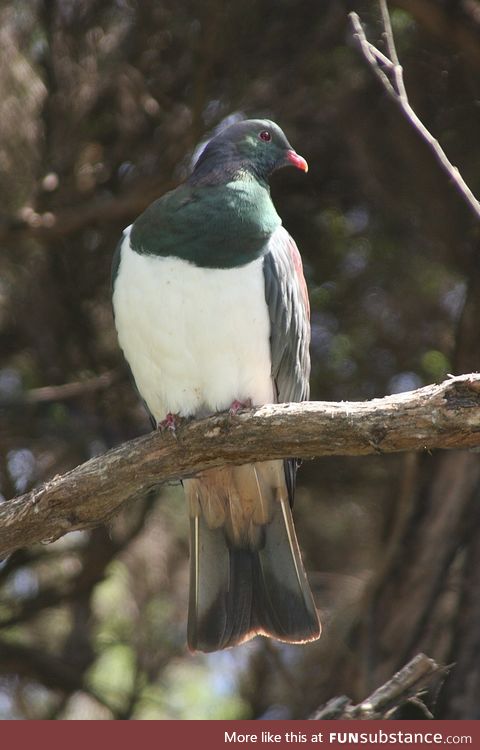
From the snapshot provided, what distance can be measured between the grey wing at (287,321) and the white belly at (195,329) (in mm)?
38

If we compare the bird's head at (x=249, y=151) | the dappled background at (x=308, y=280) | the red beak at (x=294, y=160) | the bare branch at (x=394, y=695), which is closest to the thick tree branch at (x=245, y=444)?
the bare branch at (x=394, y=695)

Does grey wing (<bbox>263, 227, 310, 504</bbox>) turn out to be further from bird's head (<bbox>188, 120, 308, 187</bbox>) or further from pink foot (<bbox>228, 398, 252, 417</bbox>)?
bird's head (<bbox>188, 120, 308, 187</bbox>)

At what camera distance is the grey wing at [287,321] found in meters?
3.30

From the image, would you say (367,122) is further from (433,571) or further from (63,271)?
(433,571)

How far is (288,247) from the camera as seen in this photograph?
136 inches

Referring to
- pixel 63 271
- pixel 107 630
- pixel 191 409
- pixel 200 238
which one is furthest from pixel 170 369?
pixel 107 630

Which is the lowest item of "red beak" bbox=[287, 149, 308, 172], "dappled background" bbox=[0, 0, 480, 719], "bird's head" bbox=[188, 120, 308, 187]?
"dappled background" bbox=[0, 0, 480, 719]

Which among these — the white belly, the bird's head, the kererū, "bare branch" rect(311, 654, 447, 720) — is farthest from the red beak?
"bare branch" rect(311, 654, 447, 720)

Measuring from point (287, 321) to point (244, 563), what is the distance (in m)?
0.79

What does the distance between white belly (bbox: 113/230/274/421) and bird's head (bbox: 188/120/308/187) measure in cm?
44

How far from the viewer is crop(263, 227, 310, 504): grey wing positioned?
330 cm

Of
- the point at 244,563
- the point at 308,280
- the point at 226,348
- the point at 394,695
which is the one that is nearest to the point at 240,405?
the point at 226,348

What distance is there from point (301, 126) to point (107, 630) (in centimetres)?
256

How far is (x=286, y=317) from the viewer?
11.0 feet
